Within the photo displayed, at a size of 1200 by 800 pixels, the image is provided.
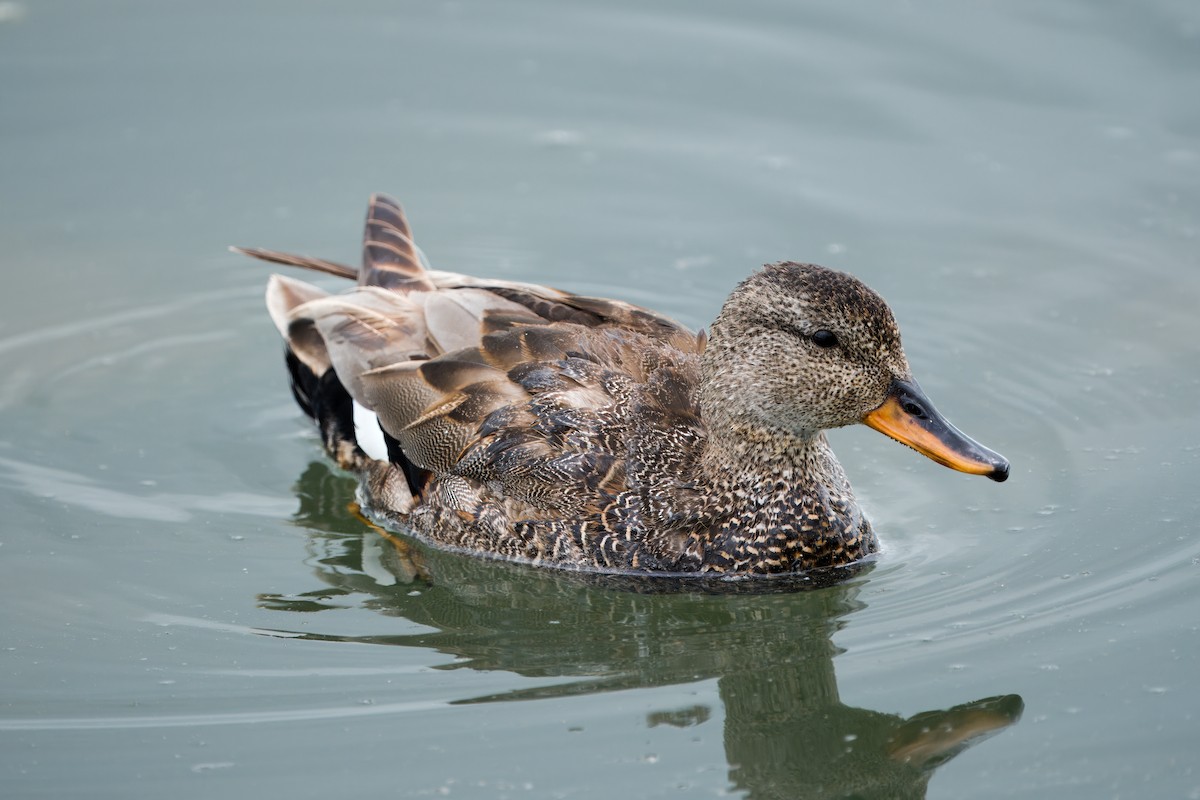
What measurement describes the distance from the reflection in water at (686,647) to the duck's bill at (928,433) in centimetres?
77

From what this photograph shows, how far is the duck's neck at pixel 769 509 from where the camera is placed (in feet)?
24.9

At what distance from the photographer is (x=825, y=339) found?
23.5 ft

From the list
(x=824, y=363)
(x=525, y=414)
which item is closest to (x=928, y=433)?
(x=824, y=363)

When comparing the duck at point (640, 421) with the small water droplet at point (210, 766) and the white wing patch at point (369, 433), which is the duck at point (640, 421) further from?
the small water droplet at point (210, 766)

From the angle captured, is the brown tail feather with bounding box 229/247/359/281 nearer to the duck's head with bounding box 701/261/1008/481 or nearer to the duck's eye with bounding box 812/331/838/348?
the duck's head with bounding box 701/261/1008/481

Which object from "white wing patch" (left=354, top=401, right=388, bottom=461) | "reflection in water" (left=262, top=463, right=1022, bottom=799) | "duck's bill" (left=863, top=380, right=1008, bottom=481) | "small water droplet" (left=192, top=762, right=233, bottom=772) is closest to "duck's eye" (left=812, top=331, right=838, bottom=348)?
"duck's bill" (left=863, top=380, right=1008, bottom=481)

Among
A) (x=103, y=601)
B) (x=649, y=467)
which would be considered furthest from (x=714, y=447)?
(x=103, y=601)

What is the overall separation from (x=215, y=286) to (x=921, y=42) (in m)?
5.53

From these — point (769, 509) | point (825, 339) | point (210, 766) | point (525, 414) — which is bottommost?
point (210, 766)

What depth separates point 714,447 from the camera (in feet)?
25.1

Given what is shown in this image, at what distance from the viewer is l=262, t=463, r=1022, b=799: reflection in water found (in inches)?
248

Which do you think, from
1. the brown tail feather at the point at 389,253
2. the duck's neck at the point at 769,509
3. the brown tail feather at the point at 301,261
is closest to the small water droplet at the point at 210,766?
the duck's neck at the point at 769,509

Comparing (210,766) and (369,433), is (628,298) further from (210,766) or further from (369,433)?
(210,766)

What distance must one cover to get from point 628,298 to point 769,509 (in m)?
2.89
